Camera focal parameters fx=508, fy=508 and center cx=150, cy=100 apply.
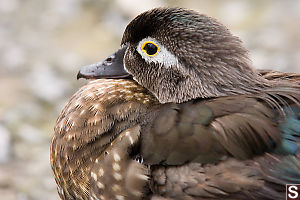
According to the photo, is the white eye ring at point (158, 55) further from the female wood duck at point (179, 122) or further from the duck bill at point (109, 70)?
the duck bill at point (109, 70)

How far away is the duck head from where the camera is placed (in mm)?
1757

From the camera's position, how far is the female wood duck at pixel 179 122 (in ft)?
5.24

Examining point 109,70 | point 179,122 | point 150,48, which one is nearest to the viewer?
point 179,122

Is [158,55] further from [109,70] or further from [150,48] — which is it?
[109,70]

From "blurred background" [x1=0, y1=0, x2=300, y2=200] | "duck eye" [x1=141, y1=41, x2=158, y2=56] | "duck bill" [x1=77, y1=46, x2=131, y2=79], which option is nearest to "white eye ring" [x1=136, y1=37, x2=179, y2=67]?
"duck eye" [x1=141, y1=41, x2=158, y2=56]

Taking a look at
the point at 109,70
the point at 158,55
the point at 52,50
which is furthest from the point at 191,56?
the point at 52,50

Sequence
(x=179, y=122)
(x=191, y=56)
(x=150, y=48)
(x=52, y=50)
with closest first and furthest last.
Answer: (x=179, y=122)
(x=191, y=56)
(x=150, y=48)
(x=52, y=50)

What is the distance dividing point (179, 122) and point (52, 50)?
2.20m

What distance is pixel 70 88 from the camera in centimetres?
324

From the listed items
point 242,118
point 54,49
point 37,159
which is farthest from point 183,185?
point 54,49

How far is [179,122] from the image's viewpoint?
1.66 metres

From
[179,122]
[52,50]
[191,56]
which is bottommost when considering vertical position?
[179,122]

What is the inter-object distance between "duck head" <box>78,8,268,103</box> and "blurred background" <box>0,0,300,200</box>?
107 cm

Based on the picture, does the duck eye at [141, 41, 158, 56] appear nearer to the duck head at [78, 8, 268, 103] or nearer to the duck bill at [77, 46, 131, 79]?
the duck head at [78, 8, 268, 103]
